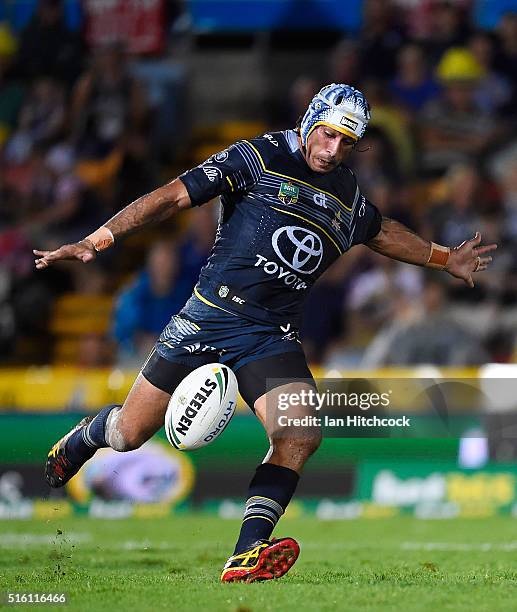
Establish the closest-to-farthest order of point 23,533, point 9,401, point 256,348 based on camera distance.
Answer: point 256,348 → point 23,533 → point 9,401

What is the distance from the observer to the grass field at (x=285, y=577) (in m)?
6.41

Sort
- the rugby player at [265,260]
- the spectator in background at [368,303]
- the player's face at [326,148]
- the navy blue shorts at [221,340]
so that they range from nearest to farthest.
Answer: the rugby player at [265,260] < the player's face at [326,148] < the navy blue shorts at [221,340] < the spectator in background at [368,303]

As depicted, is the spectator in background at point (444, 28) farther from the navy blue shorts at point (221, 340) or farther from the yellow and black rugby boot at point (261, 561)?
the yellow and black rugby boot at point (261, 561)

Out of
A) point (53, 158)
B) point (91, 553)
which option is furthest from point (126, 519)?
point (53, 158)

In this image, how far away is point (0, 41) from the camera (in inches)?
717

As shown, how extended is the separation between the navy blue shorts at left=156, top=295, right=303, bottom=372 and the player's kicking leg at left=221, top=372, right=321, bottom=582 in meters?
0.32

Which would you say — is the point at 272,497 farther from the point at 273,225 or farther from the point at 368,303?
the point at 368,303

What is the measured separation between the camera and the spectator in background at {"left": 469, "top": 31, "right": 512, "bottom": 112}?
15.6m

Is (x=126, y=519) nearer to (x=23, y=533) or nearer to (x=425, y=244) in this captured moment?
(x=23, y=533)

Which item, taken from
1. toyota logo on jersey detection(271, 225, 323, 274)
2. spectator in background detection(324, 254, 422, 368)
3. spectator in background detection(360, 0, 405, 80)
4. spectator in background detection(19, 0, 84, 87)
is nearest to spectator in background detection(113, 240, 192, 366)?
spectator in background detection(324, 254, 422, 368)

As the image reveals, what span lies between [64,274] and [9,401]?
365 centimetres

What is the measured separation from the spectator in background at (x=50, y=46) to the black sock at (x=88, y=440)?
368 inches

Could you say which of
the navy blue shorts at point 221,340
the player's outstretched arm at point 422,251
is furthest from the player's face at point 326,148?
the navy blue shorts at point 221,340

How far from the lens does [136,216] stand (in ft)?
23.6
